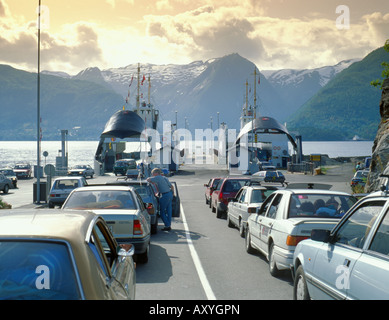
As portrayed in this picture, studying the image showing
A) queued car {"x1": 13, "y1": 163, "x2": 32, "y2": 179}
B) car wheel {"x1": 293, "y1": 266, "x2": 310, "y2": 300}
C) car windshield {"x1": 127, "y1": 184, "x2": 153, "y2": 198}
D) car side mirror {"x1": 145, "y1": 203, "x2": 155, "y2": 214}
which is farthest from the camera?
queued car {"x1": 13, "y1": 163, "x2": 32, "y2": 179}

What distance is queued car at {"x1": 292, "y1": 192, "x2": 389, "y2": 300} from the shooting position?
13.5 ft

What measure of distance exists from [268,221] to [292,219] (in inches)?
43.6

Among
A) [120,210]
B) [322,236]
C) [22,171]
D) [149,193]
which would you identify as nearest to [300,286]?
[322,236]

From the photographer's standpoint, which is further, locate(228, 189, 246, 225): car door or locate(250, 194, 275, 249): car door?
locate(228, 189, 246, 225): car door

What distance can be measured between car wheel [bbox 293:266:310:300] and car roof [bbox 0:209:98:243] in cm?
284

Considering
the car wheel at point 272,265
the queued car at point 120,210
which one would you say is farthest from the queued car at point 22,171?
the car wheel at point 272,265

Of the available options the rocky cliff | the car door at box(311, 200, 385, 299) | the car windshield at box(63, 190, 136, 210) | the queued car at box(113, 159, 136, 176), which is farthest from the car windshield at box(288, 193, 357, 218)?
the queued car at box(113, 159, 136, 176)

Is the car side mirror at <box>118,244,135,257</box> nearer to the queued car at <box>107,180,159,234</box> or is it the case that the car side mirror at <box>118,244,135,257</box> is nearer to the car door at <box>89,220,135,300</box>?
the car door at <box>89,220,135,300</box>
